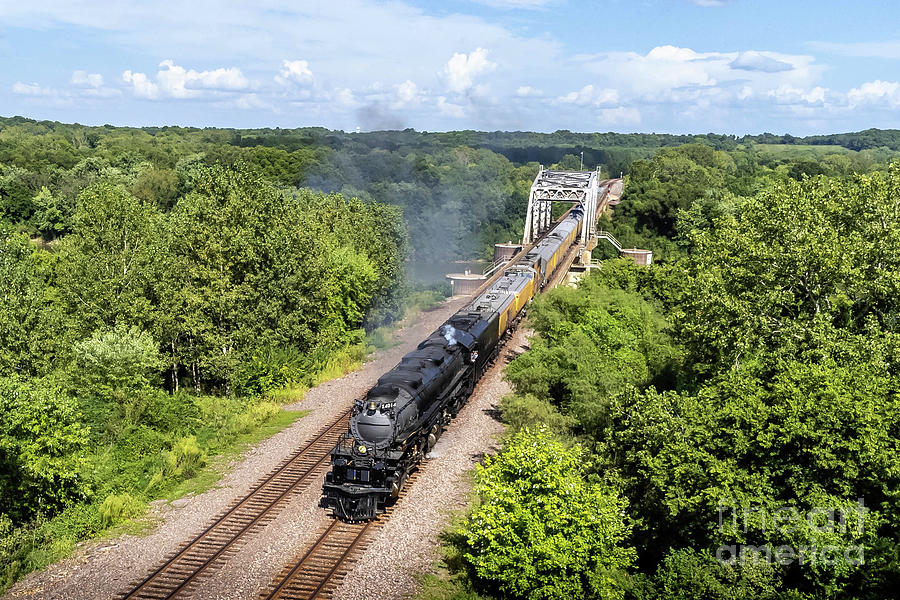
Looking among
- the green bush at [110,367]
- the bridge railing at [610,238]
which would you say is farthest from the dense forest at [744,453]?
the bridge railing at [610,238]

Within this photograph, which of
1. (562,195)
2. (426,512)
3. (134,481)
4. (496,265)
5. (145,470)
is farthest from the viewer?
(562,195)

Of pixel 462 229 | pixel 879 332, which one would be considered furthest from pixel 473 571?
pixel 462 229

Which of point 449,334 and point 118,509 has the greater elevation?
point 449,334

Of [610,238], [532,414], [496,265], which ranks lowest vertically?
[532,414]

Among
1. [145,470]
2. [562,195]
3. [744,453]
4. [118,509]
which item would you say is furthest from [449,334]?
[562,195]

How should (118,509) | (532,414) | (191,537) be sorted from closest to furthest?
(191,537) < (118,509) < (532,414)

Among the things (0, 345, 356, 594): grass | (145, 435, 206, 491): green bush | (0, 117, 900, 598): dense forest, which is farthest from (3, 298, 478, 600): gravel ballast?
(145, 435, 206, 491): green bush

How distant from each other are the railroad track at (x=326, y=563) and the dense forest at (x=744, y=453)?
2521 millimetres

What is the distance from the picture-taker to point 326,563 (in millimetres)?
19359

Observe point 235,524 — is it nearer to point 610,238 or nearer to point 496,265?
point 496,265

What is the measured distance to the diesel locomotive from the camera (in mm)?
21844

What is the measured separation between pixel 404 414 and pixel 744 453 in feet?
34.3

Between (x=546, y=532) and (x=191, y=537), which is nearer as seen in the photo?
(x=546, y=532)

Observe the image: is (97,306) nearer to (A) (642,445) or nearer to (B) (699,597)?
(A) (642,445)
